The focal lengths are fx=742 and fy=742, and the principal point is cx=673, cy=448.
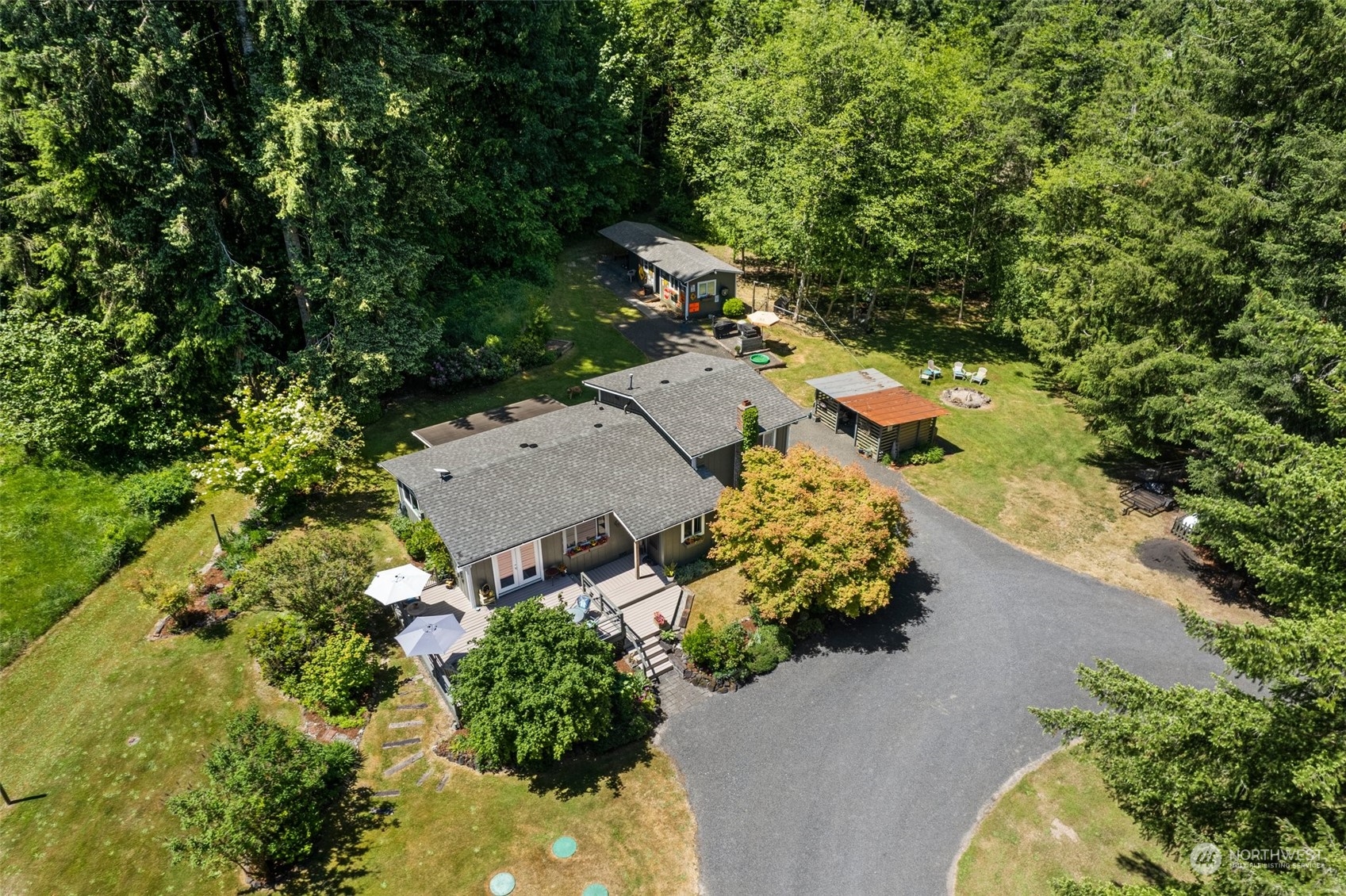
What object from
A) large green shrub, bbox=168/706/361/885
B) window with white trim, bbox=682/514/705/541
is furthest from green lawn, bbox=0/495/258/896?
window with white trim, bbox=682/514/705/541

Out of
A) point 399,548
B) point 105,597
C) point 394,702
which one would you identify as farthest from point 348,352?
point 394,702

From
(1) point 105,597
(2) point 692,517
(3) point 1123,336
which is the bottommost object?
(1) point 105,597

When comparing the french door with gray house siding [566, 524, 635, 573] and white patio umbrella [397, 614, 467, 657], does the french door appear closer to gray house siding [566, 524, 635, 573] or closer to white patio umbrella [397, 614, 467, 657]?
gray house siding [566, 524, 635, 573]

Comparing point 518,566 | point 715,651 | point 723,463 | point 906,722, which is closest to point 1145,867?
point 906,722

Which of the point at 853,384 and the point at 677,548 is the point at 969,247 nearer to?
the point at 853,384

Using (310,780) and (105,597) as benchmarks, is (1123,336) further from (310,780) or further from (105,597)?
(105,597)

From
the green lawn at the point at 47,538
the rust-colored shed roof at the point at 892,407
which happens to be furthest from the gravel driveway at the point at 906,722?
the green lawn at the point at 47,538

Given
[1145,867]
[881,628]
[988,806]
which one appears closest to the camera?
[1145,867]

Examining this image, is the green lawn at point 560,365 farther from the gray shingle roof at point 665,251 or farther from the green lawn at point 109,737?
the green lawn at point 109,737
